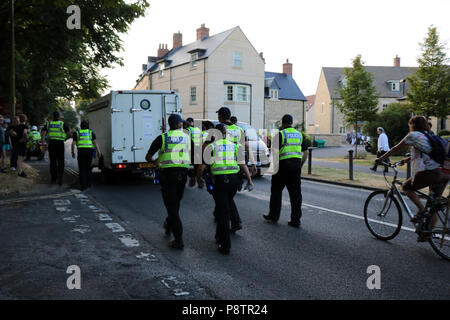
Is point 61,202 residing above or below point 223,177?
below

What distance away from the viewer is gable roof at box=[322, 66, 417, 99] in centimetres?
5912

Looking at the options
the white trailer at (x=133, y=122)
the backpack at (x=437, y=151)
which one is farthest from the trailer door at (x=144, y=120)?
the backpack at (x=437, y=151)

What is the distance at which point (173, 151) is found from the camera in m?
5.63

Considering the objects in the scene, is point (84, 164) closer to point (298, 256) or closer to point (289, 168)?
point (289, 168)

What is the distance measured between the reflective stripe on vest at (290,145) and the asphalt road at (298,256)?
1.25 meters

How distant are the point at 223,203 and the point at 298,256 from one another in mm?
1210

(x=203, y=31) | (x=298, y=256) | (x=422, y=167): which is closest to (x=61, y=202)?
(x=298, y=256)

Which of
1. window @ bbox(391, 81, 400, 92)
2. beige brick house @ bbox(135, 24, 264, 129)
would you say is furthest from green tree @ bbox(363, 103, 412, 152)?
window @ bbox(391, 81, 400, 92)

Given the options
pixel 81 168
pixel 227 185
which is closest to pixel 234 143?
pixel 227 185

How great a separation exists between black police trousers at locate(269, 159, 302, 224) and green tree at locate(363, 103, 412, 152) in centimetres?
2294

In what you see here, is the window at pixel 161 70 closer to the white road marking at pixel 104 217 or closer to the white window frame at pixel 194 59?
the white window frame at pixel 194 59

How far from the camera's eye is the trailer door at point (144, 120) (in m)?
11.8

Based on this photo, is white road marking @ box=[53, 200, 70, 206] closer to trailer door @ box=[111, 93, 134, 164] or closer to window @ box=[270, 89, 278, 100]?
trailer door @ box=[111, 93, 134, 164]
